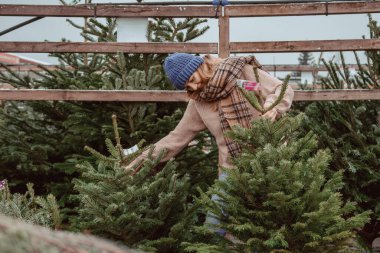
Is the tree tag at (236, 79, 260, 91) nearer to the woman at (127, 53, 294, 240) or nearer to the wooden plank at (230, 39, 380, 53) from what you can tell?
the woman at (127, 53, 294, 240)

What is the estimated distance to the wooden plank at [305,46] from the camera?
4.50 m

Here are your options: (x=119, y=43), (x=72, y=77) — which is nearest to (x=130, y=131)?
(x=119, y=43)

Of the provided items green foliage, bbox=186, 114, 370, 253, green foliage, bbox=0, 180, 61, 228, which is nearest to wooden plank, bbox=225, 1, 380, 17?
green foliage, bbox=186, 114, 370, 253

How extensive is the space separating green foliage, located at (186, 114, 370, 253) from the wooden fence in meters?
1.49

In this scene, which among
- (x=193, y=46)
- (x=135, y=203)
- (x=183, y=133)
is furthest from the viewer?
(x=193, y=46)

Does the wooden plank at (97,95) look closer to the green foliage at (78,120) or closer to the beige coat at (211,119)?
the green foliage at (78,120)

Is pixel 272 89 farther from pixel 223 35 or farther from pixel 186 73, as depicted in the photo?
pixel 223 35

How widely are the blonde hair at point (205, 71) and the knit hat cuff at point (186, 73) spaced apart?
0.05 m

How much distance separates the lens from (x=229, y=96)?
369 cm

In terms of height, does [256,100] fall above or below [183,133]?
above

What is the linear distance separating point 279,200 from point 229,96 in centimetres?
103

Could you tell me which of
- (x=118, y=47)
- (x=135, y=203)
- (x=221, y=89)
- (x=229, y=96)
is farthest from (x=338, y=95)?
(x=135, y=203)

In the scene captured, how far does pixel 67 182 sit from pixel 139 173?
1.95 meters

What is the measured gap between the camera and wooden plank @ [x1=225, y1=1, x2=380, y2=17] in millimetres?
4547
